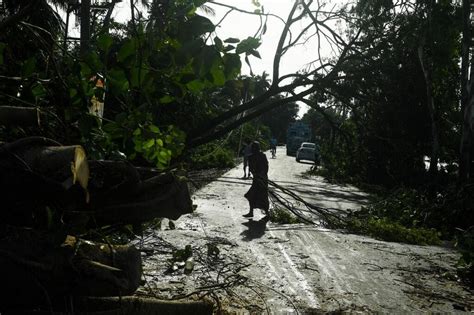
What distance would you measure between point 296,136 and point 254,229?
46.6m

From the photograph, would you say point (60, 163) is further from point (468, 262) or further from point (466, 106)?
point (466, 106)

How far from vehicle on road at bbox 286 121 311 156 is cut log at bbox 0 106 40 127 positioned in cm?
5252

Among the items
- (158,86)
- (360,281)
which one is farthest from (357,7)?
(158,86)

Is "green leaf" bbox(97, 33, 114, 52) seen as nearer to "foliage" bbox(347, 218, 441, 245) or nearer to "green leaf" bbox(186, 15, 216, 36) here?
"green leaf" bbox(186, 15, 216, 36)

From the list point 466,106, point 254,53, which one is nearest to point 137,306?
point 254,53

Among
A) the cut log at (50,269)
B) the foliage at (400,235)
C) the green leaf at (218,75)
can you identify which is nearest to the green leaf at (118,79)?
the cut log at (50,269)

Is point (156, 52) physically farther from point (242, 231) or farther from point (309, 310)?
point (242, 231)

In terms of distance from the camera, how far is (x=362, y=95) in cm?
694

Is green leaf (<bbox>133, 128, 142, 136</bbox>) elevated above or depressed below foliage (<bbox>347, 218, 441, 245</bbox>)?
above

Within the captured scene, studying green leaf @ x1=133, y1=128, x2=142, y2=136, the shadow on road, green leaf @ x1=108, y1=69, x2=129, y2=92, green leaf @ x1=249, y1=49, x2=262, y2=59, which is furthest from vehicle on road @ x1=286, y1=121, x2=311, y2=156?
green leaf @ x1=249, y1=49, x2=262, y2=59

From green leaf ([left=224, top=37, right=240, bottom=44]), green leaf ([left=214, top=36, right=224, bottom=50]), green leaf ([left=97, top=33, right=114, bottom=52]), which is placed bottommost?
green leaf ([left=214, top=36, right=224, bottom=50])

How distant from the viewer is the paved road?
520cm

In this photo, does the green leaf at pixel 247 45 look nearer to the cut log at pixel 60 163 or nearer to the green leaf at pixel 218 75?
the green leaf at pixel 218 75

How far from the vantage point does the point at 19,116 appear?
104 inches
